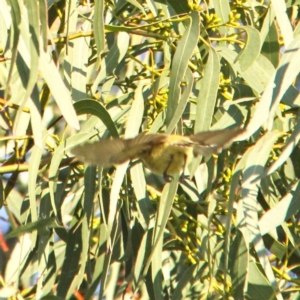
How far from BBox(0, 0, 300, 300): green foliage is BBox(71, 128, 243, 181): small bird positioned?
44 millimetres

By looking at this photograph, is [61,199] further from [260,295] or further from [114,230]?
[260,295]

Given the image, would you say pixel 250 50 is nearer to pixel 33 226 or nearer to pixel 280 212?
pixel 280 212

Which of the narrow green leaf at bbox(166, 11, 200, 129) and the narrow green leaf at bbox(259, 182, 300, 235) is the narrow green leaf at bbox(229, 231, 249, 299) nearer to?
the narrow green leaf at bbox(259, 182, 300, 235)

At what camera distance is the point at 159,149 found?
4.72 feet

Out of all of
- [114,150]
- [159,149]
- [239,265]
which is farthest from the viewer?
[239,265]

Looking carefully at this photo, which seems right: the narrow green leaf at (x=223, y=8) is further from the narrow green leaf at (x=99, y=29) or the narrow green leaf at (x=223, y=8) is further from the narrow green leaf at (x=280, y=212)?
Result: the narrow green leaf at (x=280, y=212)

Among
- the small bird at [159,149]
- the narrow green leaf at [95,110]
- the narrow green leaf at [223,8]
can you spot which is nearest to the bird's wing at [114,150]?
the small bird at [159,149]

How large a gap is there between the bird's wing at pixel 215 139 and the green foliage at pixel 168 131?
45 millimetres

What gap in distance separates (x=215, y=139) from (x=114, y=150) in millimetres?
176

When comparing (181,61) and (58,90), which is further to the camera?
(181,61)

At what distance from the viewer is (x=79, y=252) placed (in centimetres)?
179

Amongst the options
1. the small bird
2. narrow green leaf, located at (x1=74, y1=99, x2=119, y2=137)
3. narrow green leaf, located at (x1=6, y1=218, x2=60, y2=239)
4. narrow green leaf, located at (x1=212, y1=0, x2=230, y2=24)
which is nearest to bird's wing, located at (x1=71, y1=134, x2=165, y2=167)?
the small bird

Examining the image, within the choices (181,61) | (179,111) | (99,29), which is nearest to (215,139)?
(179,111)

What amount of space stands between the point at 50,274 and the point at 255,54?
711mm
